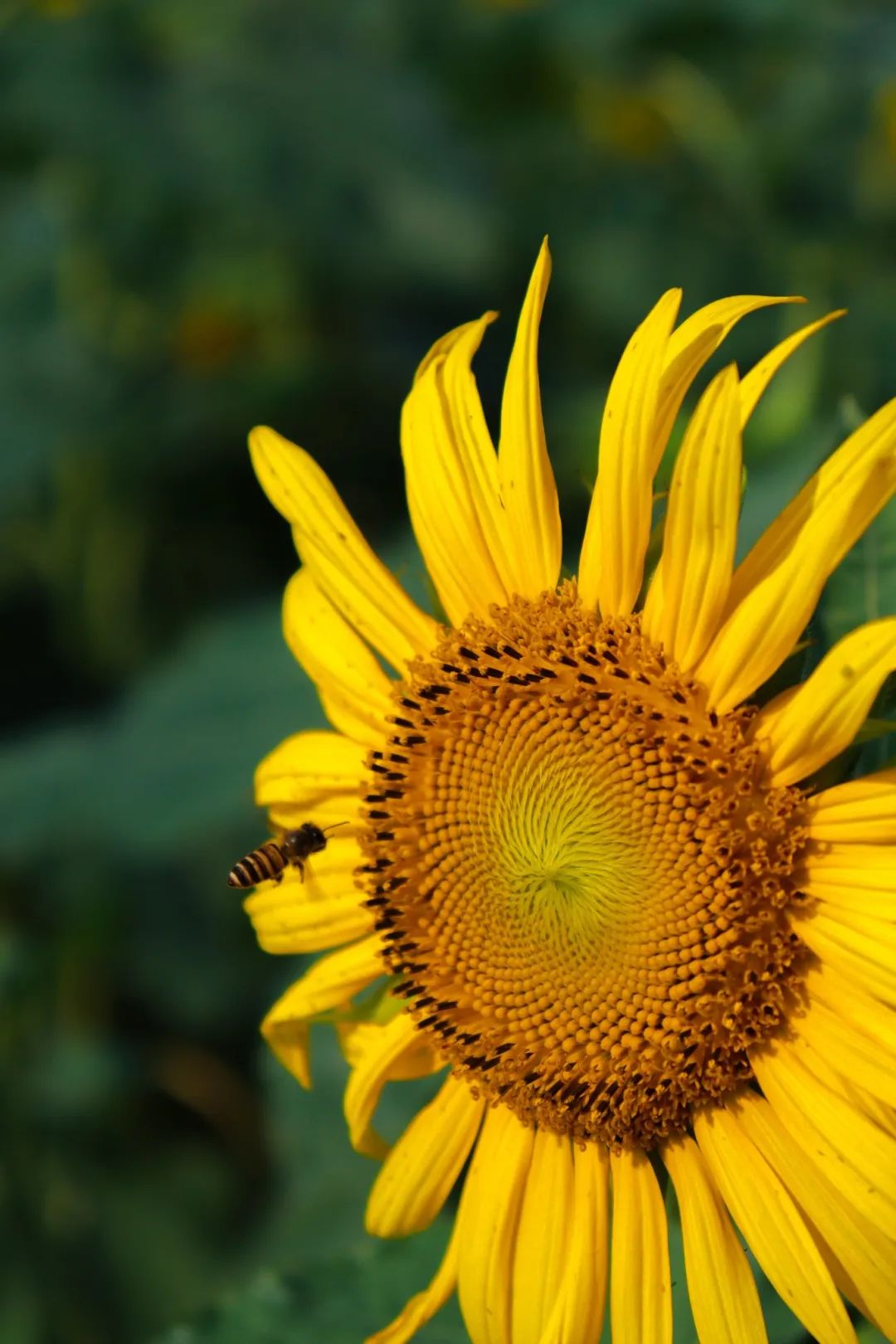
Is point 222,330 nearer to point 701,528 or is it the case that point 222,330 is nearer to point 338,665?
point 338,665

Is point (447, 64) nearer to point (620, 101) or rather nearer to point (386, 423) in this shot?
point (620, 101)

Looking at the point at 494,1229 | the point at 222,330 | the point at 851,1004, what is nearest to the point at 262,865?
the point at 494,1229

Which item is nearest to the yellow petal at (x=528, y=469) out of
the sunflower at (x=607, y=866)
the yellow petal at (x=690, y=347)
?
the sunflower at (x=607, y=866)

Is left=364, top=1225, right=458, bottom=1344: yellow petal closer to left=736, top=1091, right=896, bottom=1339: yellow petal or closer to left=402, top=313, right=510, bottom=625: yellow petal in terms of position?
left=736, top=1091, right=896, bottom=1339: yellow petal

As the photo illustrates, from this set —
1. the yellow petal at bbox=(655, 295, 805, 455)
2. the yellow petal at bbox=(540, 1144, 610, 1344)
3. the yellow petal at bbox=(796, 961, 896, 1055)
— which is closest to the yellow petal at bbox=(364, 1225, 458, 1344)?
the yellow petal at bbox=(540, 1144, 610, 1344)

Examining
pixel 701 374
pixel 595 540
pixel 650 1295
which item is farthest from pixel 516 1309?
pixel 701 374

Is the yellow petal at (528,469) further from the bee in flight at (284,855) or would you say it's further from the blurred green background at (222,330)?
the blurred green background at (222,330)
